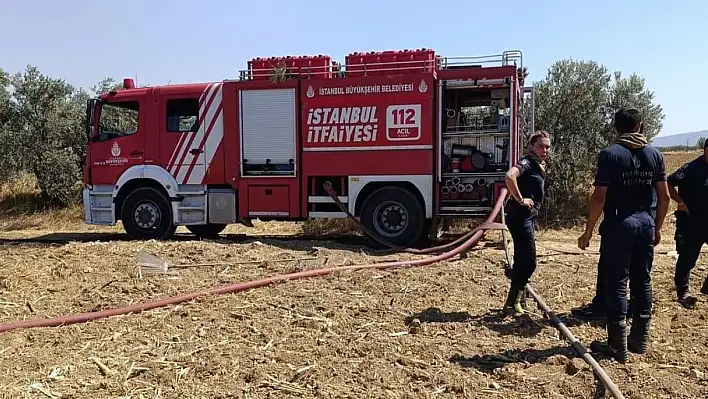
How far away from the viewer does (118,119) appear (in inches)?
467

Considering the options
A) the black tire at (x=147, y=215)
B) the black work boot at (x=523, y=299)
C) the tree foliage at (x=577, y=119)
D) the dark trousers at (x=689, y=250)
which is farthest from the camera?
the tree foliage at (x=577, y=119)

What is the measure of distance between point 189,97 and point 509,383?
866 cm

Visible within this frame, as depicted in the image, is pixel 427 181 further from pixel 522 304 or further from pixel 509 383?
pixel 509 383

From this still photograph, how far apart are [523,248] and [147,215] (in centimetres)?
798

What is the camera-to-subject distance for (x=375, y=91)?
1019 cm

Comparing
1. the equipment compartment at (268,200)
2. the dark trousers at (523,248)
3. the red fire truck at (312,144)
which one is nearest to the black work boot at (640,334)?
the dark trousers at (523,248)

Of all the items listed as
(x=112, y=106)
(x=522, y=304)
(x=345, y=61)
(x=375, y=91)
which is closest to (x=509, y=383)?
(x=522, y=304)

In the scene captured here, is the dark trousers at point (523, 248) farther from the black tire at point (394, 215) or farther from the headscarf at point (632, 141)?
the black tire at point (394, 215)

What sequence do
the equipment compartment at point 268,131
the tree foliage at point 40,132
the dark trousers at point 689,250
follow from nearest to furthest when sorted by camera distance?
1. the dark trousers at point 689,250
2. the equipment compartment at point 268,131
3. the tree foliage at point 40,132

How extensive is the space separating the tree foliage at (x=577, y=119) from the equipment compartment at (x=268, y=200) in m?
6.97

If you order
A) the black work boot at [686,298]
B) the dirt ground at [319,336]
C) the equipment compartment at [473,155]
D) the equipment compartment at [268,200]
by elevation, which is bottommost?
the dirt ground at [319,336]

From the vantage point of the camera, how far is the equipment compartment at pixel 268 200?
10.9 metres

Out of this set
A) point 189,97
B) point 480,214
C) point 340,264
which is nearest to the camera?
point 340,264

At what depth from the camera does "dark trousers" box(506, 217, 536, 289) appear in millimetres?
5605
